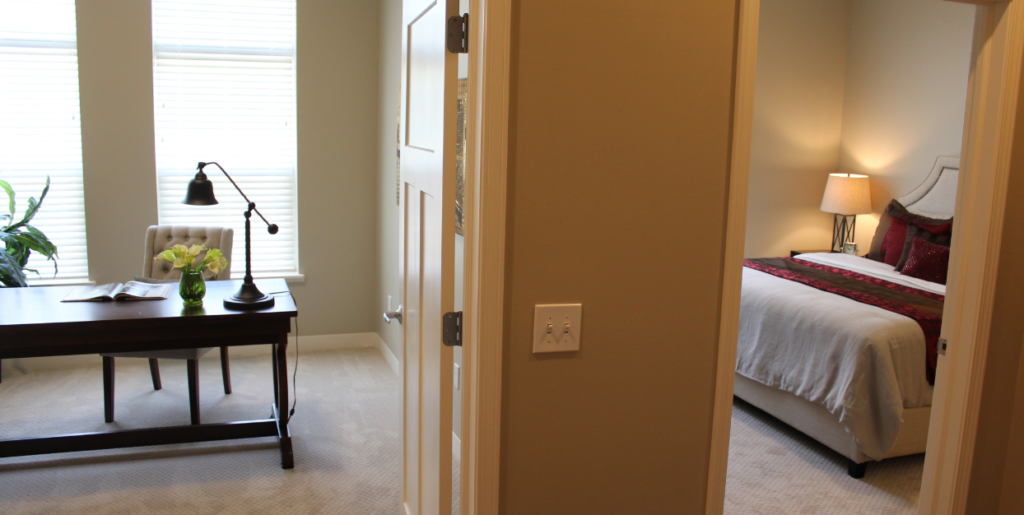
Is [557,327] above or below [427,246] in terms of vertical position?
below

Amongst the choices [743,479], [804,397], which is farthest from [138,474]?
[804,397]

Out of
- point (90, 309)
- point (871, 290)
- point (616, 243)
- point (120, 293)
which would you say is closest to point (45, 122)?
point (120, 293)

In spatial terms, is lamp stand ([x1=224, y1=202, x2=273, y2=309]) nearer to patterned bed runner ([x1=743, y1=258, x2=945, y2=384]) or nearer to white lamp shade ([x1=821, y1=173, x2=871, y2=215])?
patterned bed runner ([x1=743, y1=258, x2=945, y2=384])

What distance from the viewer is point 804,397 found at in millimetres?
3328

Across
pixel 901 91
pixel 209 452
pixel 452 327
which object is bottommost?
pixel 209 452

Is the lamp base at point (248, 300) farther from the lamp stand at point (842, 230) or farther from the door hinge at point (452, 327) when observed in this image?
the lamp stand at point (842, 230)

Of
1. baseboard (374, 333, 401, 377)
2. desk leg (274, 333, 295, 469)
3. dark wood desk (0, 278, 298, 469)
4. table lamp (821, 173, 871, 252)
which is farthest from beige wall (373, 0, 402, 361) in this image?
table lamp (821, 173, 871, 252)

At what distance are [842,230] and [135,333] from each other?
5.35 metres

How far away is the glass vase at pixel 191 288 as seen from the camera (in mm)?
3066

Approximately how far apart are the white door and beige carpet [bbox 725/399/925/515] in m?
1.55

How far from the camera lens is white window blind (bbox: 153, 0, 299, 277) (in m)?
4.44

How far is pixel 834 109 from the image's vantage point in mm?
5840

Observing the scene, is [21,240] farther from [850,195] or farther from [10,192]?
[850,195]

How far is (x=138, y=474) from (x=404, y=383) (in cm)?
160
